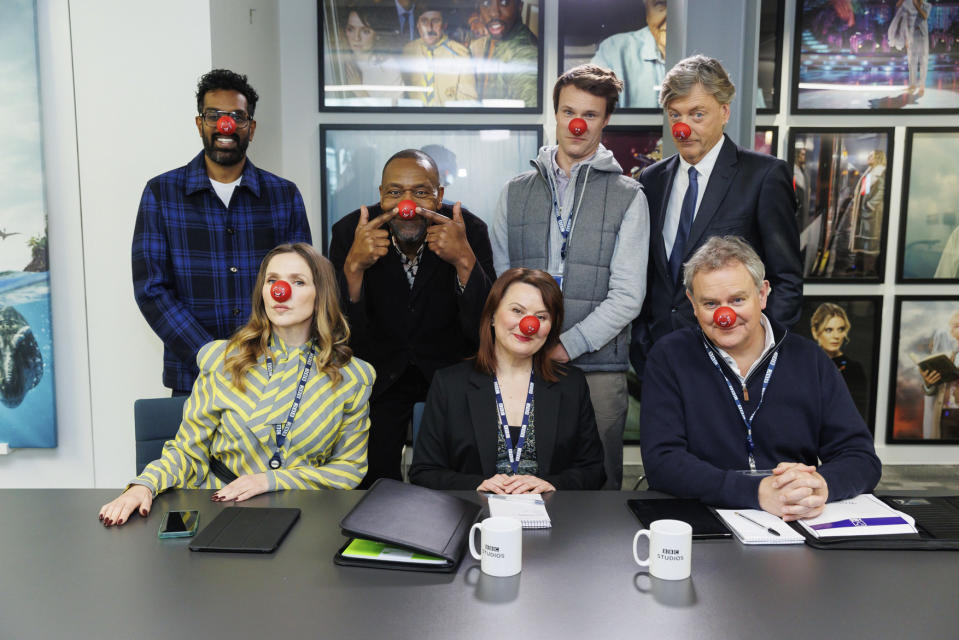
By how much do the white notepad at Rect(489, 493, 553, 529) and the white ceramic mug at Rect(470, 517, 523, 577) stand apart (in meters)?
0.21

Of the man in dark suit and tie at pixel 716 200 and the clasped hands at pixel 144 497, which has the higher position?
the man in dark suit and tie at pixel 716 200

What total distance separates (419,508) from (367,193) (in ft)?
9.72

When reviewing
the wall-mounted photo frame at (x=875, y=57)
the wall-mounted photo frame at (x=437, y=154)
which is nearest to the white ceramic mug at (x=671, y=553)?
the wall-mounted photo frame at (x=437, y=154)

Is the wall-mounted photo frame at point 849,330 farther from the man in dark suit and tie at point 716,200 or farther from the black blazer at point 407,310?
the black blazer at point 407,310

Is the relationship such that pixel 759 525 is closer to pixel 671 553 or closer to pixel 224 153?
pixel 671 553

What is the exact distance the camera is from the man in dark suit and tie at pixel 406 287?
2.49 m

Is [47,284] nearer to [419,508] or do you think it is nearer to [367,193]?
[367,193]

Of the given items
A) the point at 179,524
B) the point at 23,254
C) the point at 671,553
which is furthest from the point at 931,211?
the point at 23,254

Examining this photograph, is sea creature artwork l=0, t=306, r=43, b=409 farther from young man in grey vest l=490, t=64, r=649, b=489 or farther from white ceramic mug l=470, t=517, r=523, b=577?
white ceramic mug l=470, t=517, r=523, b=577

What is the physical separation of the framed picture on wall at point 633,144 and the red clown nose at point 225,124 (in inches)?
86.5

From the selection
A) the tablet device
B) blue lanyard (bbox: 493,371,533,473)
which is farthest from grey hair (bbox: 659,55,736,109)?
the tablet device

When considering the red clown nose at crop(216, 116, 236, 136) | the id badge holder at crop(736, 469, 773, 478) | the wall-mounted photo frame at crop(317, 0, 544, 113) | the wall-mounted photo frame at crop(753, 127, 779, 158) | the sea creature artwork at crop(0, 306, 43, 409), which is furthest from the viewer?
the wall-mounted photo frame at crop(753, 127, 779, 158)

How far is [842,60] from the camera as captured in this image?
14.4 feet

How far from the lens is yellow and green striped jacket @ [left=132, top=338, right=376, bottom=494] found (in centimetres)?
206
